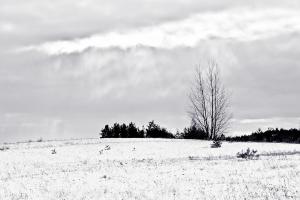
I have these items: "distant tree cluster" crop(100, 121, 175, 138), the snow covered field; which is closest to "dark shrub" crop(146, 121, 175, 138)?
"distant tree cluster" crop(100, 121, 175, 138)

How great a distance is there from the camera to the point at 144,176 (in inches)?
839

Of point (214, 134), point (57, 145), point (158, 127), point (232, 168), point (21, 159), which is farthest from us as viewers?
point (158, 127)

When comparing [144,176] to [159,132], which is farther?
[159,132]

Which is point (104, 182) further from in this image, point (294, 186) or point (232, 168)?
point (294, 186)

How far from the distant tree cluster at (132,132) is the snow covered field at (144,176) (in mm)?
34016

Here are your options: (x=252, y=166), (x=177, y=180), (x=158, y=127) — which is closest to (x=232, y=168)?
(x=252, y=166)

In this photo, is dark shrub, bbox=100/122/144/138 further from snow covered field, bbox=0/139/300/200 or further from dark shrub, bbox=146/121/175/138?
snow covered field, bbox=0/139/300/200

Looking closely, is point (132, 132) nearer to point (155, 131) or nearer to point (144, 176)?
point (155, 131)

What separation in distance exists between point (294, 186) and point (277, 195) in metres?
1.51

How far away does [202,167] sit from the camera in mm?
23297

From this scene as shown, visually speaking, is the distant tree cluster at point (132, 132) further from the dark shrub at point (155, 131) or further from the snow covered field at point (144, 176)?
the snow covered field at point (144, 176)

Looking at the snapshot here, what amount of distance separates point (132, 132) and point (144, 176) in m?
48.2

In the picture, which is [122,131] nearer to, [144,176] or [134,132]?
[134,132]

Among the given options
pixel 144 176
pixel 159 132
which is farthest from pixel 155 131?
pixel 144 176
